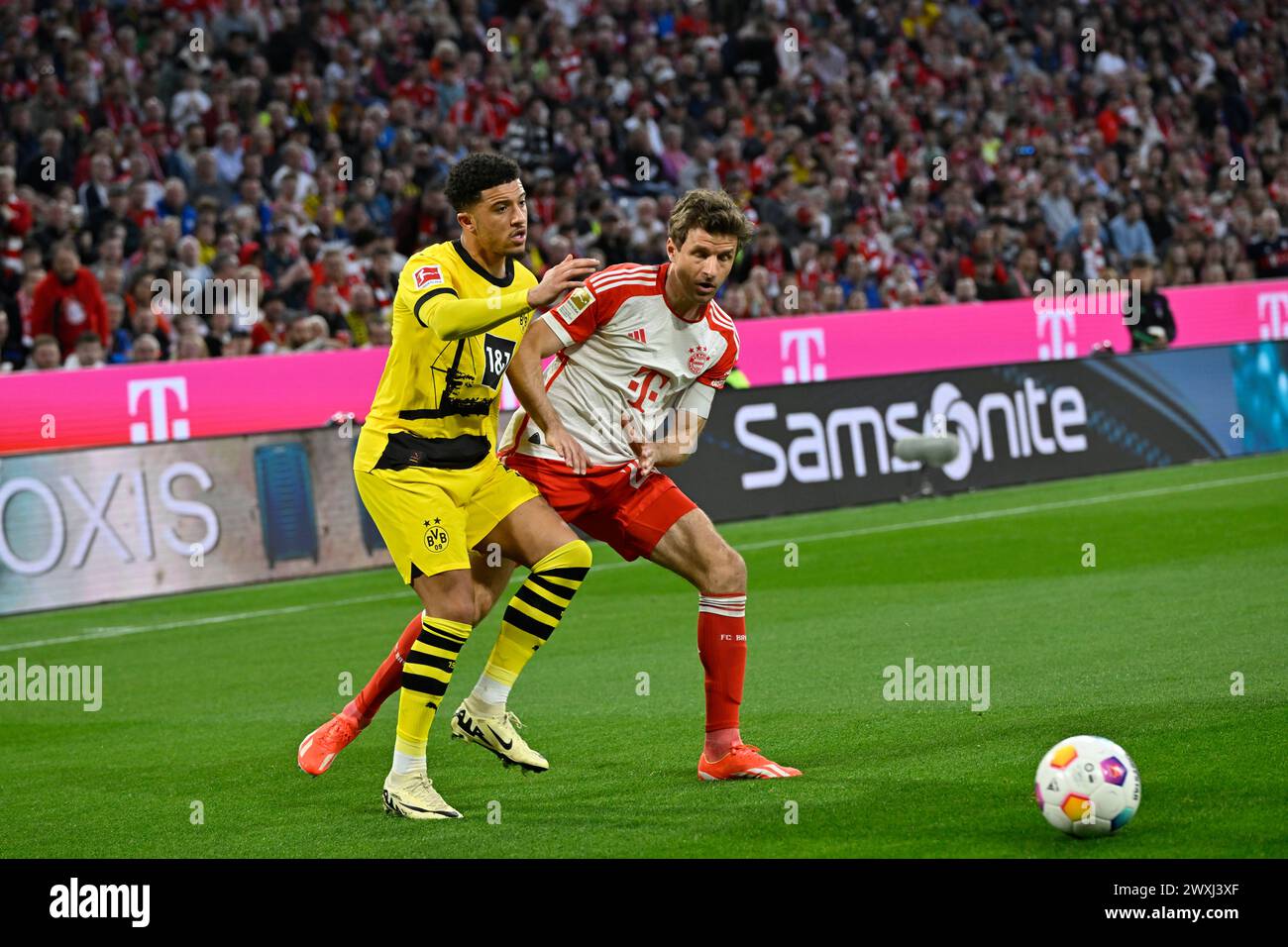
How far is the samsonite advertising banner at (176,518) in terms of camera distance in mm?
12836

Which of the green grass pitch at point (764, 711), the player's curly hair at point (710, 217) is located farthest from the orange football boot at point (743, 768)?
the player's curly hair at point (710, 217)

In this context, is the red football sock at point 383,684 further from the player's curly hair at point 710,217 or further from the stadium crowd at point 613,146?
the stadium crowd at point 613,146

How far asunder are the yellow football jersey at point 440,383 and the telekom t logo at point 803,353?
1295 centimetres

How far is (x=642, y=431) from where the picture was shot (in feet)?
24.0

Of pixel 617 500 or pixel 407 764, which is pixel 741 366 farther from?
pixel 407 764

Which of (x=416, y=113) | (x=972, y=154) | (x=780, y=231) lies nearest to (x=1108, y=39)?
(x=972, y=154)

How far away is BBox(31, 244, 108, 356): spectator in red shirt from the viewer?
15852mm

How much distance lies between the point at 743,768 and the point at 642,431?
145cm

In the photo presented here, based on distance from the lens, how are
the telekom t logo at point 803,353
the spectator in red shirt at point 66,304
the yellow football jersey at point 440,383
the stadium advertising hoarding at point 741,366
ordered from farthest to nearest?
the telekom t logo at point 803,353
the spectator in red shirt at point 66,304
the stadium advertising hoarding at point 741,366
the yellow football jersey at point 440,383

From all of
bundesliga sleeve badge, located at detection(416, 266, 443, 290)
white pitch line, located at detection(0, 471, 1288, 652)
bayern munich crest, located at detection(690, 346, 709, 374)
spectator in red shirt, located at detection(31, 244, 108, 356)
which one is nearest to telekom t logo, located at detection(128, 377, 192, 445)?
spectator in red shirt, located at detection(31, 244, 108, 356)

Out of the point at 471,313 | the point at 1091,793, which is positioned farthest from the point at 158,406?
the point at 1091,793

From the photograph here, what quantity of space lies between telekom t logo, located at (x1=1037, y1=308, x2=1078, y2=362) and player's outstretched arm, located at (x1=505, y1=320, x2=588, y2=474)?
16.2m
